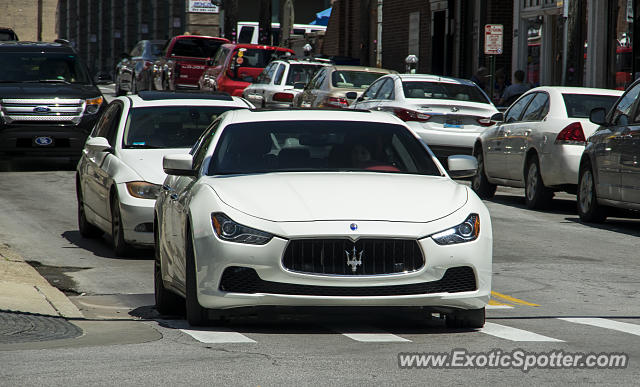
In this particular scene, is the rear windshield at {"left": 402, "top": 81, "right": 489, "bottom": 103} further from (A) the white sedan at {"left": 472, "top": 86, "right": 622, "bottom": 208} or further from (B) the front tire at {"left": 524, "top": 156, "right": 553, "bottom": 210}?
(B) the front tire at {"left": 524, "top": 156, "right": 553, "bottom": 210}

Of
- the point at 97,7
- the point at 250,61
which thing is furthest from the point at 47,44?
the point at 97,7

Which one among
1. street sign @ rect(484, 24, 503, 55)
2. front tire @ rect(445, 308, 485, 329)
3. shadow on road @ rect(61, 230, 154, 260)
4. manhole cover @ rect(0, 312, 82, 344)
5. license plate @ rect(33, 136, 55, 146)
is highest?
street sign @ rect(484, 24, 503, 55)

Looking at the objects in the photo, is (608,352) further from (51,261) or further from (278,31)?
(278,31)

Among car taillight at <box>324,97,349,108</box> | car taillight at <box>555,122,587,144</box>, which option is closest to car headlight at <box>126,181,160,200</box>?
car taillight at <box>555,122,587,144</box>

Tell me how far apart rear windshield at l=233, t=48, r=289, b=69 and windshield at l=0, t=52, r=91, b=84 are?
34.2 ft

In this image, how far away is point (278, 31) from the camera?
61.7 meters

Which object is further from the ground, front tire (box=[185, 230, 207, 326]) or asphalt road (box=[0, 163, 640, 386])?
front tire (box=[185, 230, 207, 326])

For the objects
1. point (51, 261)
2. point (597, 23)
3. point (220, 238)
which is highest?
point (597, 23)

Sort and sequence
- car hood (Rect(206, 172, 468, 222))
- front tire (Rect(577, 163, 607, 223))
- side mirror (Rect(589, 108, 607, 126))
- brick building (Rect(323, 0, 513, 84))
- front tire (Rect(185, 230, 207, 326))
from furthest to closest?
brick building (Rect(323, 0, 513, 84))
front tire (Rect(577, 163, 607, 223))
side mirror (Rect(589, 108, 607, 126))
front tire (Rect(185, 230, 207, 326))
car hood (Rect(206, 172, 468, 222))

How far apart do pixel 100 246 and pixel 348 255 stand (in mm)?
6441

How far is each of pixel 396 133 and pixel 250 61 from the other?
81.7 feet

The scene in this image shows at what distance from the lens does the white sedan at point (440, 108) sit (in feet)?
67.2

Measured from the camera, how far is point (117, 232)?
40.4 ft

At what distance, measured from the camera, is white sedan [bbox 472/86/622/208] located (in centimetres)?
1689
